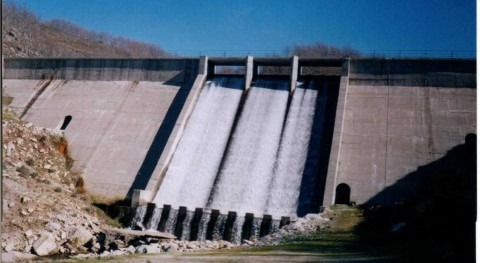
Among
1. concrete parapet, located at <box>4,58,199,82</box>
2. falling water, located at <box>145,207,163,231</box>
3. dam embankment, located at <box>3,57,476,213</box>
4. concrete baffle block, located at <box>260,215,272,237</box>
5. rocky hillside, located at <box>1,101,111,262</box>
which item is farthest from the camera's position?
concrete parapet, located at <box>4,58,199,82</box>

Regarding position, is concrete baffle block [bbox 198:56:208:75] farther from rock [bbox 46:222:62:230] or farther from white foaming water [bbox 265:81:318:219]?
rock [bbox 46:222:62:230]

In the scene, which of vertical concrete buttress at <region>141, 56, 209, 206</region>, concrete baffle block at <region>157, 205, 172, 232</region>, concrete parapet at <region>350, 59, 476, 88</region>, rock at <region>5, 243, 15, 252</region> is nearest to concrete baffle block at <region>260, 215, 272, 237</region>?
concrete baffle block at <region>157, 205, 172, 232</region>

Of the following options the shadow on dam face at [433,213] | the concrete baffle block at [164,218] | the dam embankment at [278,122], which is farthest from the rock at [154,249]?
the shadow on dam face at [433,213]

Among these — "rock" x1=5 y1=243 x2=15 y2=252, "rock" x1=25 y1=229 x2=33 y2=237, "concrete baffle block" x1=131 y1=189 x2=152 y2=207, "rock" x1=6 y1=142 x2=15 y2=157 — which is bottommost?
"rock" x1=5 y1=243 x2=15 y2=252

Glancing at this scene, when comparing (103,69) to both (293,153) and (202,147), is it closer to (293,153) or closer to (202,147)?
(202,147)

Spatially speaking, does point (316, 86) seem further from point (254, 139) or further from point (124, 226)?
point (124, 226)

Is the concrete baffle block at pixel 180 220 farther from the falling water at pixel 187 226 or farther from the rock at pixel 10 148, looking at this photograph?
the rock at pixel 10 148

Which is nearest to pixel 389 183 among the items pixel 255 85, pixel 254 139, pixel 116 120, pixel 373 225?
pixel 373 225
